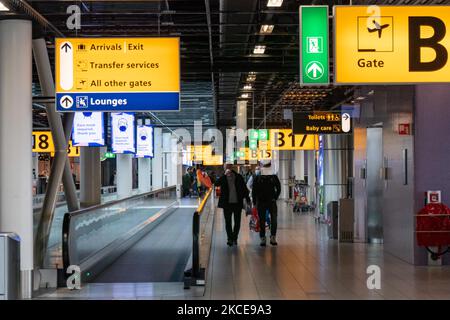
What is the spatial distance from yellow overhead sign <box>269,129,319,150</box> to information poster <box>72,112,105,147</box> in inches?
395

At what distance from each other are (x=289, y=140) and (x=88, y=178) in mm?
8765

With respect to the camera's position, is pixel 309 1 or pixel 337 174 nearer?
pixel 309 1

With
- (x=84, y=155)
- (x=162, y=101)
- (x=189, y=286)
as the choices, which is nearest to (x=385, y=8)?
(x=162, y=101)

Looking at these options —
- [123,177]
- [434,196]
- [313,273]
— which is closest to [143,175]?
[123,177]

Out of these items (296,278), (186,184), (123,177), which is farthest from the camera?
(186,184)

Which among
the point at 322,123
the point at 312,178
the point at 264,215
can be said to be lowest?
the point at 264,215

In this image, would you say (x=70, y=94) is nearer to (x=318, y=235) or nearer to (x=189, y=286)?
(x=189, y=286)

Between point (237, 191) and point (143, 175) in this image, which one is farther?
point (143, 175)

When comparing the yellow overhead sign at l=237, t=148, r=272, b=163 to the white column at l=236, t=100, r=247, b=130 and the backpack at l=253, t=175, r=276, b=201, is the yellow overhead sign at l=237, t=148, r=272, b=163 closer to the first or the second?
the white column at l=236, t=100, r=247, b=130

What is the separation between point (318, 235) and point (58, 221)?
6.78m

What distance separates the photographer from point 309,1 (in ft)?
42.1

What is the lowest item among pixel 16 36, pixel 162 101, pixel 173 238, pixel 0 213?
pixel 173 238

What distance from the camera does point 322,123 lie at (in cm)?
1888

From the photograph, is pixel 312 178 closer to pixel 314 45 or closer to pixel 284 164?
pixel 284 164
